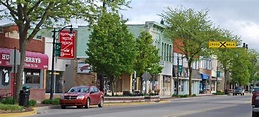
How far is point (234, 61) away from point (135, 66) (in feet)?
152

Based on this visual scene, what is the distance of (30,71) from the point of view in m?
43.4

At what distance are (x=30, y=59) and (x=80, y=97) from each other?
891 centimetres

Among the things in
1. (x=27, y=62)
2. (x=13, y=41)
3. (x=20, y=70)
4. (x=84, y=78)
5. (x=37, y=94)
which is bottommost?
(x=37, y=94)

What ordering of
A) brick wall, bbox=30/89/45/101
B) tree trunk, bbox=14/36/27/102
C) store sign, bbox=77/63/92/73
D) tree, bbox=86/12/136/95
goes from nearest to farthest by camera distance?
tree trunk, bbox=14/36/27/102, brick wall, bbox=30/89/45/101, tree, bbox=86/12/136/95, store sign, bbox=77/63/92/73

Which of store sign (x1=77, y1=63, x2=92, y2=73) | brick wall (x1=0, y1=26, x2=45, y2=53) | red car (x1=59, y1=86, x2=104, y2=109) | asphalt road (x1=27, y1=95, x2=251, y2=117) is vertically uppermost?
brick wall (x1=0, y1=26, x2=45, y2=53)

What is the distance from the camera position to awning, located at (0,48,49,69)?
38188 mm

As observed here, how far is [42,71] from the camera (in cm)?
4481

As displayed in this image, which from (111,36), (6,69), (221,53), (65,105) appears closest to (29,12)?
(65,105)

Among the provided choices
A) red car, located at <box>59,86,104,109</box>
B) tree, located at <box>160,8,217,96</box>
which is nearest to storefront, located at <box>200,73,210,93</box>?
tree, located at <box>160,8,217,96</box>

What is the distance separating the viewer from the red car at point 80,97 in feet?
112

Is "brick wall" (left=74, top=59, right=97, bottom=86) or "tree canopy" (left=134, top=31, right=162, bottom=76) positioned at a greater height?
"tree canopy" (left=134, top=31, right=162, bottom=76)

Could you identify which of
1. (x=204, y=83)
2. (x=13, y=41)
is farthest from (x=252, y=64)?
(x=13, y=41)

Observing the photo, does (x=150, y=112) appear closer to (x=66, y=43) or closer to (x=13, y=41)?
(x=13, y=41)

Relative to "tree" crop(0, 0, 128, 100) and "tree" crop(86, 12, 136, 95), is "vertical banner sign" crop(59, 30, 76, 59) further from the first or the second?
"tree" crop(0, 0, 128, 100)
